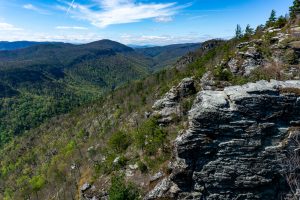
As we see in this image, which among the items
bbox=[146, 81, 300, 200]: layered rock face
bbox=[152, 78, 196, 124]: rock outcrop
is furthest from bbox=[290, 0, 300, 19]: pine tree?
bbox=[146, 81, 300, 200]: layered rock face

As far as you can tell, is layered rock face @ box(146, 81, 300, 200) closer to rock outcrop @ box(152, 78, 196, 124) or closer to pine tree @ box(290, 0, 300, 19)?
rock outcrop @ box(152, 78, 196, 124)

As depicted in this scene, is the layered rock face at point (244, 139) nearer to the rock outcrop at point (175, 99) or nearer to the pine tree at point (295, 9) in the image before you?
the rock outcrop at point (175, 99)

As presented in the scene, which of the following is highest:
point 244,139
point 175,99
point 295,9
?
point 295,9

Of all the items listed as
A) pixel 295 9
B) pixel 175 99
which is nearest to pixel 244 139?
pixel 175 99

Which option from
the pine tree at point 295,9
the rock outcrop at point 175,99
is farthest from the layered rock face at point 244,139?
the pine tree at point 295,9

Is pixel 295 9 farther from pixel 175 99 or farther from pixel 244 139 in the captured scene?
pixel 244 139

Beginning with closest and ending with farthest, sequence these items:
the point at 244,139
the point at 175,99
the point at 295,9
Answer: the point at 244,139
the point at 175,99
the point at 295,9

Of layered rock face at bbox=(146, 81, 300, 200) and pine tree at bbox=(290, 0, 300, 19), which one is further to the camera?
pine tree at bbox=(290, 0, 300, 19)

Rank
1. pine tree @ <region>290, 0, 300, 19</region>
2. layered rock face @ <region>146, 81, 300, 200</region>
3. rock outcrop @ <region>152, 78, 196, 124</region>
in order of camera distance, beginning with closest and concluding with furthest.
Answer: layered rock face @ <region>146, 81, 300, 200</region> → rock outcrop @ <region>152, 78, 196, 124</region> → pine tree @ <region>290, 0, 300, 19</region>

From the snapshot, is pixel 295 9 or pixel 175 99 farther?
pixel 295 9

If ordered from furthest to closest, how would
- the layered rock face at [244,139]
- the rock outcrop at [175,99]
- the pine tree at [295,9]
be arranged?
the pine tree at [295,9] → the rock outcrop at [175,99] → the layered rock face at [244,139]
